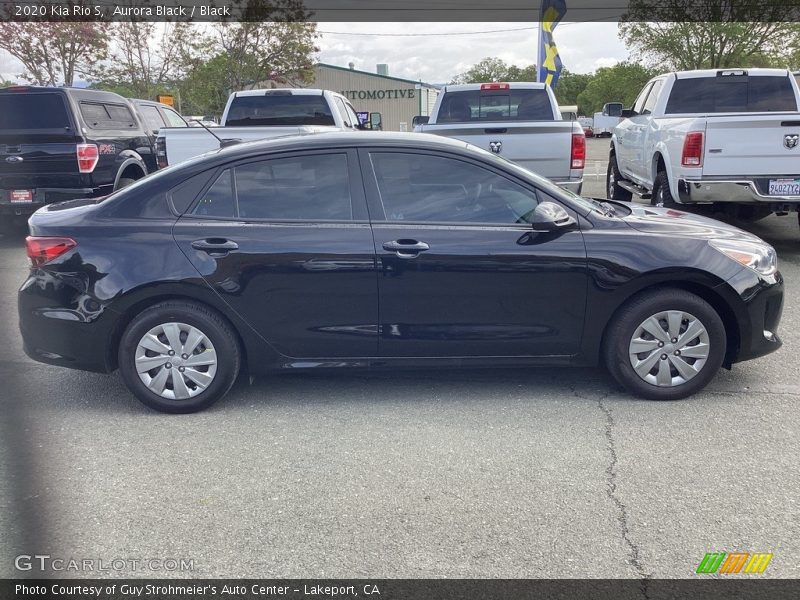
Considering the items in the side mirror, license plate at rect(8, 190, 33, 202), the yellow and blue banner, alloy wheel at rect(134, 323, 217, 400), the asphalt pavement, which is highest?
the yellow and blue banner

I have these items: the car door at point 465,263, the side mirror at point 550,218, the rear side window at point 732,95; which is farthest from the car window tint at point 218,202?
the rear side window at point 732,95

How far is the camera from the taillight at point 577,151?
917cm

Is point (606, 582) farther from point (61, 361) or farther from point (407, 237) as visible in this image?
point (61, 361)

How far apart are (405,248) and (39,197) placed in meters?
7.34

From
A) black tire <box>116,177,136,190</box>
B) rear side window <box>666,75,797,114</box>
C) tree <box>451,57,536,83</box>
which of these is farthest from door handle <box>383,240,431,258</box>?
tree <box>451,57,536,83</box>

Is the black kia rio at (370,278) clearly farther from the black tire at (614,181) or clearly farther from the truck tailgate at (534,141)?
the black tire at (614,181)

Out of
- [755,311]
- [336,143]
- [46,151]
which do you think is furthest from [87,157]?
[755,311]

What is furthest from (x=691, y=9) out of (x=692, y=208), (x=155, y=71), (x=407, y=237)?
(x=407, y=237)

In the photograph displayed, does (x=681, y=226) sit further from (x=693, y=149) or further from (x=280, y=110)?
(x=280, y=110)

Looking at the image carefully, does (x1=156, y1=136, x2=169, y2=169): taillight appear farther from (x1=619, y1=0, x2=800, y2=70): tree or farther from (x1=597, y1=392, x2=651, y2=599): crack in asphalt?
(x1=619, y1=0, x2=800, y2=70): tree

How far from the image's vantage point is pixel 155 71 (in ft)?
107

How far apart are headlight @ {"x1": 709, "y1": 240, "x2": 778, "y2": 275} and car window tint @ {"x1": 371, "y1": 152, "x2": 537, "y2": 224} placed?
121 cm

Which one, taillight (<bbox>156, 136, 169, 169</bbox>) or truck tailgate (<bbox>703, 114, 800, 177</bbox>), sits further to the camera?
taillight (<bbox>156, 136, 169, 169</bbox>)

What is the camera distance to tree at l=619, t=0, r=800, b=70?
39719 mm
